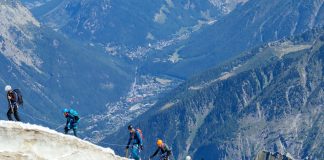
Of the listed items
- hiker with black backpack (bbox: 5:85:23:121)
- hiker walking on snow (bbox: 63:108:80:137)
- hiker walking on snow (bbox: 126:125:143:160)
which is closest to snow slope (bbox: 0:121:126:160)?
hiker with black backpack (bbox: 5:85:23:121)

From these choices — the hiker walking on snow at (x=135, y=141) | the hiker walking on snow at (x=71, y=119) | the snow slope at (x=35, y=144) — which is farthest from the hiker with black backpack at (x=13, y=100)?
the hiker walking on snow at (x=135, y=141)

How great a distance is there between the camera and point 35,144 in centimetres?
6981

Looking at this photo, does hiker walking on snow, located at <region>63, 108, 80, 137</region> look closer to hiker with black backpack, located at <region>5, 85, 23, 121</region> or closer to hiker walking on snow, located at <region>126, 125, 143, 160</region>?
hiker with black backpack, located at <region>5, 85, 23, 121</region>

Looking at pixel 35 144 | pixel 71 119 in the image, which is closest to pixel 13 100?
pixel 71 119

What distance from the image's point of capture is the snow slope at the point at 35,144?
68.6 meters

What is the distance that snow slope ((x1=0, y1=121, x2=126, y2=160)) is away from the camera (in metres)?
68.6

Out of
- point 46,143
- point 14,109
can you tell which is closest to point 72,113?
point 14,109

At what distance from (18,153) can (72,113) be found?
13.0 meters

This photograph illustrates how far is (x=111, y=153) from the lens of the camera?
74.6 m

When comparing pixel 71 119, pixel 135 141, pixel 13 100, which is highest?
pixel 13 100

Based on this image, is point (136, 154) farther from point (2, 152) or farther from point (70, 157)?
point (2, 152)

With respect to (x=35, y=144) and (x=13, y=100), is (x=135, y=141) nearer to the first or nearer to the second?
(x=13, y=100)

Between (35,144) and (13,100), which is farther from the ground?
(13,100)

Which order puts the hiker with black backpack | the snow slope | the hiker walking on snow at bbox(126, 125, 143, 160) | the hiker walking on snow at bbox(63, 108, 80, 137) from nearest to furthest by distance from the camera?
the snow slope → the hiker with black backpack → the hiker walking on snow at bbox(63, 108, 80, 137) → the hiker walking on snow at bbox(126, 125, 143, 160)
